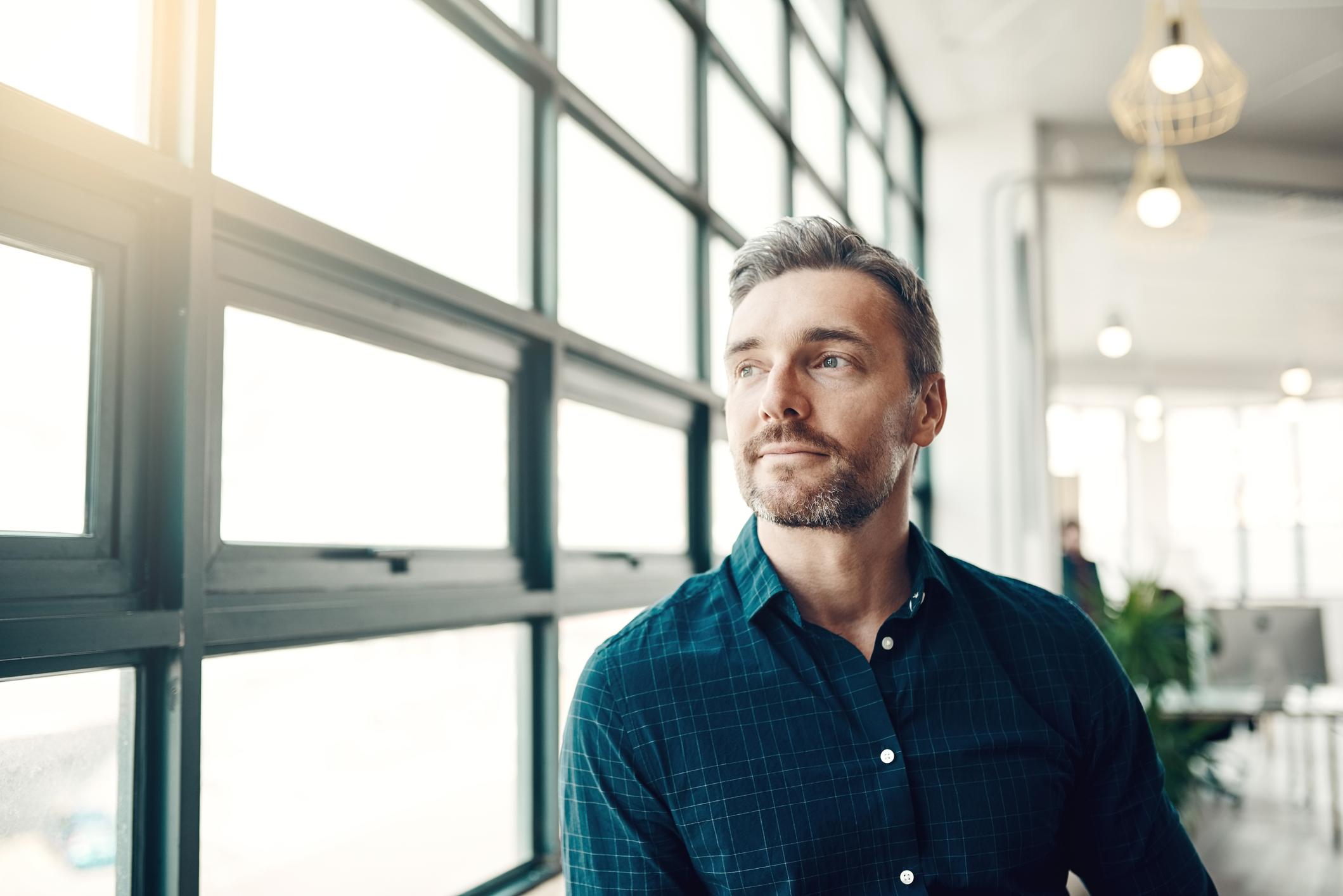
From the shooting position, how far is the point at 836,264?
129cm

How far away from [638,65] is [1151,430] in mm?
3731

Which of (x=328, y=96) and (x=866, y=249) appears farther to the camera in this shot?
(x=328, y=96)

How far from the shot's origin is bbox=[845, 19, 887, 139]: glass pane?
5.16 meters

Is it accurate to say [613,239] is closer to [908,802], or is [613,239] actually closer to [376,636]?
[376,636]

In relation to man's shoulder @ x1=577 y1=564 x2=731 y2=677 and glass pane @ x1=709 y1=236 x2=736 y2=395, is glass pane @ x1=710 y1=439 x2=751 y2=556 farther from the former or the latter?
man's shoulder @ x1=577 y1=564 x2=731 y2=677

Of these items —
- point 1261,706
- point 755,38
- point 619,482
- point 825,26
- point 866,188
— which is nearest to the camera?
point 619,482

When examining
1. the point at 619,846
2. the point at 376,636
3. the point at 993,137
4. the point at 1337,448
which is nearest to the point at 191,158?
the point at 376,636

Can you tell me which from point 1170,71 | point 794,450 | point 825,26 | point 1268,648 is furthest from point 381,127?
point 1268,648

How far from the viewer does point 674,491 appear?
2.93 m

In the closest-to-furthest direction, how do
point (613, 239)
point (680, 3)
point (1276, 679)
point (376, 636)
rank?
point (376, 636)
point (613, 239)
point (680, 3)
point (1276, 679)

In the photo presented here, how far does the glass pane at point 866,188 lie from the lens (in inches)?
200

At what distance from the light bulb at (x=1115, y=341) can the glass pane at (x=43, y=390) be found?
17.7 feet

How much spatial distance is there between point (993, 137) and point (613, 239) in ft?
14.6

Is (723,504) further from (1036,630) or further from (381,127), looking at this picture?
(1036,630)
